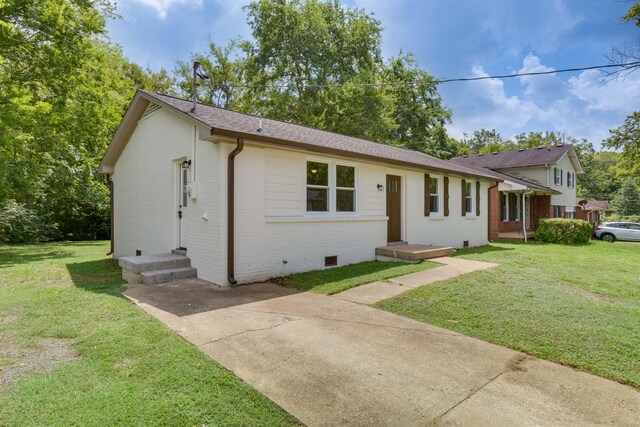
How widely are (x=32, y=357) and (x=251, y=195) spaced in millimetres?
4085

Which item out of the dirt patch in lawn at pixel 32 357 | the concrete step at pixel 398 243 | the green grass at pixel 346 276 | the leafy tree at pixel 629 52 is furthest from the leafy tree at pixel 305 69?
the dirt patch in lawn at pixel 32 357

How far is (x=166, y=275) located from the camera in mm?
6742

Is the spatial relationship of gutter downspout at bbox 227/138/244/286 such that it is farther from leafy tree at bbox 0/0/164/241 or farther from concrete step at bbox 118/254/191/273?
leafy tree at bbox 0/0/164/241

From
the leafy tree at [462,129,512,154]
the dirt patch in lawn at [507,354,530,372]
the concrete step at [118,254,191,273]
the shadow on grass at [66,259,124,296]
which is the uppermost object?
the leafy tree at [462,129,512,154]

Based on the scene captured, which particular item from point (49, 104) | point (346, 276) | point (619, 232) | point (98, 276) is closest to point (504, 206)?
point (619, 232)

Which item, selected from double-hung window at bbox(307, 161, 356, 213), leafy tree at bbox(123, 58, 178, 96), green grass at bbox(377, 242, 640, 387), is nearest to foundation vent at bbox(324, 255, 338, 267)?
double-hung window at bbox(307, 161, 356, 213)

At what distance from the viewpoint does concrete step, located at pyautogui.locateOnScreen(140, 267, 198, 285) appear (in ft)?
21.4

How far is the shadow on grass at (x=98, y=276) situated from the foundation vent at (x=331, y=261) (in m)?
4.21

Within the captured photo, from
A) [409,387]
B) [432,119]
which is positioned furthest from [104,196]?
[432,119]

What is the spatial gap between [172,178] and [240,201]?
104 inches

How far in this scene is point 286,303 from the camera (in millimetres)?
5371

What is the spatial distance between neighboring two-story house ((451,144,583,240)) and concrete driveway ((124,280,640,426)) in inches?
622

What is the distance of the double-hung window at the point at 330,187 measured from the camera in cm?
796

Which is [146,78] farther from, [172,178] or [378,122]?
[172,178]
